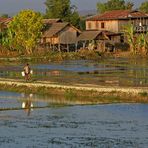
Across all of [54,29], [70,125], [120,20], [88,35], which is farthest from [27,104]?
[120,20]

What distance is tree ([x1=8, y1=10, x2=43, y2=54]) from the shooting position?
176 feet

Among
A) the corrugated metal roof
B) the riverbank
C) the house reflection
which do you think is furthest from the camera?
the corrugated metal roof

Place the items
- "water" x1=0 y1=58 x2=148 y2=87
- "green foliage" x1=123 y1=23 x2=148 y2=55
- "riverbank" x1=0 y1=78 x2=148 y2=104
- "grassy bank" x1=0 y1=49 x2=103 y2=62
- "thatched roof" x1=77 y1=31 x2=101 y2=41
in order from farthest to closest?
"thatched roof" x1=77 y1=31 x2=101 y2=41, "green foliage" x1=123 y1=23 x2=148 y2=55, "grassy bank" x1=0 y1=49 x2=103 y2=62, "water" x1=0 y1=58 x2=148 y2=87, "riverbank" x1=0 y1=78 x2=148 y2=104

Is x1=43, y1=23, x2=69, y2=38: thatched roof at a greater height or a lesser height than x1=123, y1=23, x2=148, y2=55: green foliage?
greater

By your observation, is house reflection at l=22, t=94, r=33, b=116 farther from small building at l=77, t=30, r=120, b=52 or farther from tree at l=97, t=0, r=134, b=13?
tree at l=97, t=0, r=134, b=13

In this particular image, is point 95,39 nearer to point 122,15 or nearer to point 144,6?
point 122,15

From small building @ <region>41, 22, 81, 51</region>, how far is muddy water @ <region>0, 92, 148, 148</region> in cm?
3271

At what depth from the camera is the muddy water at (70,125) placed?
15.4m

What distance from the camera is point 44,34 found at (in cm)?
5738

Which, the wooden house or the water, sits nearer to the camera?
the water

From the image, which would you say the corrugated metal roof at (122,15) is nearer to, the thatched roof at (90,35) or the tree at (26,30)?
the thatched roof at (90,35)

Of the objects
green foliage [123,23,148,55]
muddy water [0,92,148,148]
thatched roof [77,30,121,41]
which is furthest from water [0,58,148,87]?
thatched roof [77,30,121,41]

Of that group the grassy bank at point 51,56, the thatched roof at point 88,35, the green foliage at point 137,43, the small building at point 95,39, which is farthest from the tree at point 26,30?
the green foliage at point 137,43

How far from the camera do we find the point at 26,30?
54406mm
